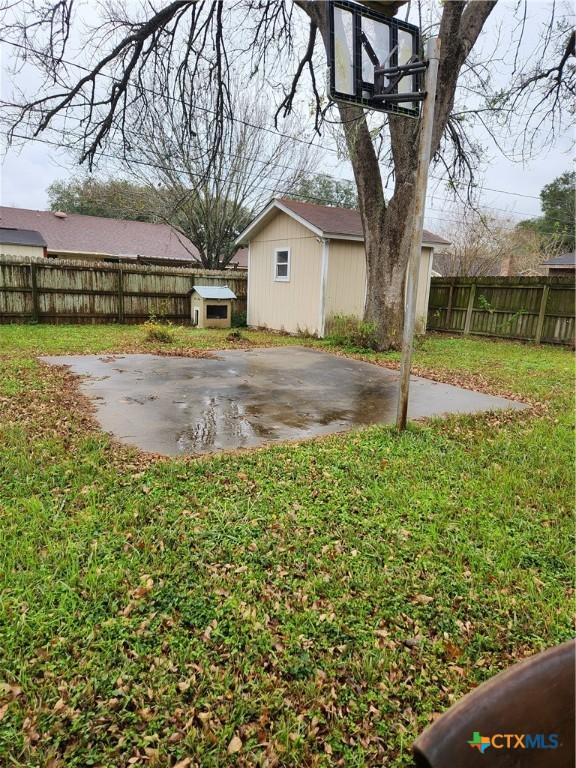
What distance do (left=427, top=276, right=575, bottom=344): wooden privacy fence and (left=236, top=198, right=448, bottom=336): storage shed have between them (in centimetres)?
87

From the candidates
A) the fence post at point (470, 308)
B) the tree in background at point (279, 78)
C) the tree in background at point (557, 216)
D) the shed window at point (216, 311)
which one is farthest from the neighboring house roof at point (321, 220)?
the tree in background at point (557, 216)

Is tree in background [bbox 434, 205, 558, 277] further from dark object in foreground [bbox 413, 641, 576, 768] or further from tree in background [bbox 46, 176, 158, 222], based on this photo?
dark object in foreground [bbox 413, 641, 576, 768]

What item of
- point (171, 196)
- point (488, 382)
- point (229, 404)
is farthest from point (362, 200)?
point (171, 196)

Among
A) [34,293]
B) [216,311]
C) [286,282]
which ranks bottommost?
[216,311]

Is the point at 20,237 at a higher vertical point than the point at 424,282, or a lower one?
higher

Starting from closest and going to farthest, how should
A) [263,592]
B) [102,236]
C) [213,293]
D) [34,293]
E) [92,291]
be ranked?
[263,592] → [34,293] → [92,291] → [213,293] → [102,236]

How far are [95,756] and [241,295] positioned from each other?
14.7 meters

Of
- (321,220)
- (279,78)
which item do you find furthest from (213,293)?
(279,78)

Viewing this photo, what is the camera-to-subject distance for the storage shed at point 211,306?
1344 cm

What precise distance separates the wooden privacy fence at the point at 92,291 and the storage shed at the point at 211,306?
0.79 m

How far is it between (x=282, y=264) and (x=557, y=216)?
23159 millimetres

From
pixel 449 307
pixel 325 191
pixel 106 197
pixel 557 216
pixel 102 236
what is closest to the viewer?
pixel 449 307

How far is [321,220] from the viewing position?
11898 mm

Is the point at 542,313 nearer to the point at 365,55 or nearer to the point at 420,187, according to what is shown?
the point at 420,187
